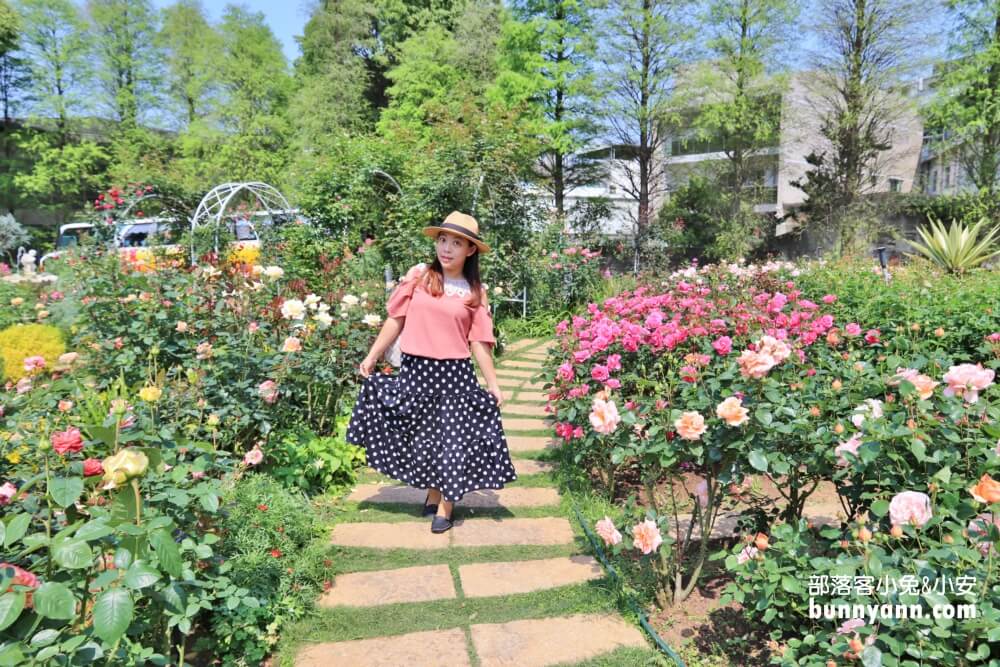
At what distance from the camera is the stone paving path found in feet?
6.07

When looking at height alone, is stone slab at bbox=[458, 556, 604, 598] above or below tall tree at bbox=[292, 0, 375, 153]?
below

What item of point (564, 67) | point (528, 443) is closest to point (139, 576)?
point (528, 443)

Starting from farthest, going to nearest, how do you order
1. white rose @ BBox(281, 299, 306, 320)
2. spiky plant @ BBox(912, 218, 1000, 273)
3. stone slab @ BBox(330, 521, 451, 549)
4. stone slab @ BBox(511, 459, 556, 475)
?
spiky plant @ BBox(912, 218, 1000, 273) < stone slab @ BBox(511, 459, 556, 475) < white rose @ BBox(281, 299, 306, 320) < stone slab @ BBox(330, 521, 451, 549)

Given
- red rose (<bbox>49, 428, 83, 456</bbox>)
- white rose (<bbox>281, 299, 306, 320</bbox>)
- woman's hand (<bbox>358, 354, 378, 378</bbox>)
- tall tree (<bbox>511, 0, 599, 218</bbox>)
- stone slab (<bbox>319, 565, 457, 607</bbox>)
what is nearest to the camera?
red rose (<bbox>49, 428, 83, 456</bbox>)

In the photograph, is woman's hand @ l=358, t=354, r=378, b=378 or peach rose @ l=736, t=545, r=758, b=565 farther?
woman's hand @ l=358, t=354, r=378, b=378

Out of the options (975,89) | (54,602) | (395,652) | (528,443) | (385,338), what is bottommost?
(395,652)

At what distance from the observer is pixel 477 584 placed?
7.41 feet

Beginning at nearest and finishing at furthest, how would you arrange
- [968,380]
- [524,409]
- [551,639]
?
[968,380]
[551,639]
[524,409]

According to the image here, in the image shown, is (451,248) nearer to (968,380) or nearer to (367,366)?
(367,366)

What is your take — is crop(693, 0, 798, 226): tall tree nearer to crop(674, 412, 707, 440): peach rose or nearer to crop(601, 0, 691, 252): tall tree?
crop(601, 0, 691, 252): tall tree

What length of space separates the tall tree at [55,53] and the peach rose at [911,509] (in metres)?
24.4

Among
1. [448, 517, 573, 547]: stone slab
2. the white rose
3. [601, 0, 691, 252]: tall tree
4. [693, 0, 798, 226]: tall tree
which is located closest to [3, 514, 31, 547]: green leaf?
[448, 517, 573, 547]: stone slab

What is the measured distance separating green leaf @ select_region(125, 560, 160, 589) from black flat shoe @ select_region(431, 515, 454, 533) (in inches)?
66.3

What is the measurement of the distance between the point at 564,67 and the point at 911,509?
16.8 meters
